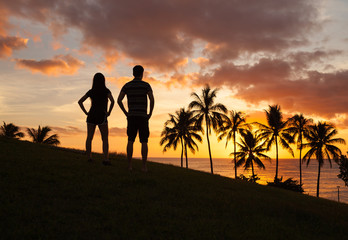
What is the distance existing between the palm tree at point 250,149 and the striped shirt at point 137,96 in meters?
38.8

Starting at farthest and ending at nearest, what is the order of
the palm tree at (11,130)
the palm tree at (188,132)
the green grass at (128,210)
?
the palm tree at (188,132), the palm tree at (11,130), the green grass at (128,210)

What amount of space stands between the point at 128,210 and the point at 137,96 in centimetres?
333

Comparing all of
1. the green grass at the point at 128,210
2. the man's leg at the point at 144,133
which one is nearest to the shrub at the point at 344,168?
the green grass at the point at 128,210

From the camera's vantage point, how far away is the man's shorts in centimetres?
743

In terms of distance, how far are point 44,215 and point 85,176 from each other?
106 inches

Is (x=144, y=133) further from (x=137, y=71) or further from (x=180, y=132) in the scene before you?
(x=180, y=132)

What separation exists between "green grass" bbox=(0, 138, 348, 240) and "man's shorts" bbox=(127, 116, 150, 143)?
1.11m

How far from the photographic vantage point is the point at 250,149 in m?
46.5

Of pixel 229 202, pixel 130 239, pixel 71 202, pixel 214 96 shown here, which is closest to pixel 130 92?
pixel 71 202

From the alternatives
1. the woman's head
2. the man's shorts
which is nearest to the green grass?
the man's shorts

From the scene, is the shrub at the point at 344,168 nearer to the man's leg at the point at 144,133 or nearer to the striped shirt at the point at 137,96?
the man's leg at the point at 144,133

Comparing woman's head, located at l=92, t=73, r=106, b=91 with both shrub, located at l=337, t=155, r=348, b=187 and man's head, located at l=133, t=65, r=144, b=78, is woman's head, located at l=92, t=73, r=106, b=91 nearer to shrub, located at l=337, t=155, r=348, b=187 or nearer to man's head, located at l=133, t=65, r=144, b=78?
man's head, located at l=133, t=65, r=144, b=78

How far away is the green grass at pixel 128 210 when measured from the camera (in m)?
4.19

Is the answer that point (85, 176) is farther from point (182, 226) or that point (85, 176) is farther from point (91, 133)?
point (182, 226)
